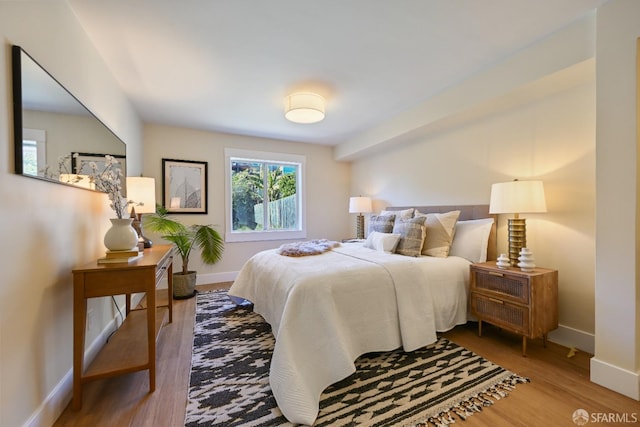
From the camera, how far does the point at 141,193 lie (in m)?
2.59

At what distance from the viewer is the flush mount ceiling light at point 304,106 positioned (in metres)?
2.68

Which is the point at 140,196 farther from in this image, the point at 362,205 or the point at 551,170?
the point at 551,170

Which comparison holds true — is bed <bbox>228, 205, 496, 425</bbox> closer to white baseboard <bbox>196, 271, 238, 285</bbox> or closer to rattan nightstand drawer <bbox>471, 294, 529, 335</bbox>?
rattan nightstand drawer <bbox>471, 294, 529, 335</bbox>

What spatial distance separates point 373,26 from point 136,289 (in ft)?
7.69

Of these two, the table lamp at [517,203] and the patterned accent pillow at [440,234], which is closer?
the table lamp at [517,203]

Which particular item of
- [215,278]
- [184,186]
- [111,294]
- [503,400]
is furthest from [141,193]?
[503,400]

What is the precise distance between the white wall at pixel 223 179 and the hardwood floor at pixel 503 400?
2.24 m

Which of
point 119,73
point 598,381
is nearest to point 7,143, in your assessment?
point 119,73

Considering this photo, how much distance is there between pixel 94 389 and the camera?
1668 mm

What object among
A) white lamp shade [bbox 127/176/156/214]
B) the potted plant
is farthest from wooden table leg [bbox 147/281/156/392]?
the potted plant

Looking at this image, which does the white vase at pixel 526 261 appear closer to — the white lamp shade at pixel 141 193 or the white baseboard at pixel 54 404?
the white baseboard at pixel 54 404

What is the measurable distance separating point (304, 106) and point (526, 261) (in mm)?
2405

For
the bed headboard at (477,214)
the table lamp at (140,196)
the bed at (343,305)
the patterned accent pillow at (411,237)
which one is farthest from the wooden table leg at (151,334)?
the bed headboard at (477,214)

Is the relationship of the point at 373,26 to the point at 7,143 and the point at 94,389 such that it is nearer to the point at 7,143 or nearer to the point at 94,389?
the point at 7,143
